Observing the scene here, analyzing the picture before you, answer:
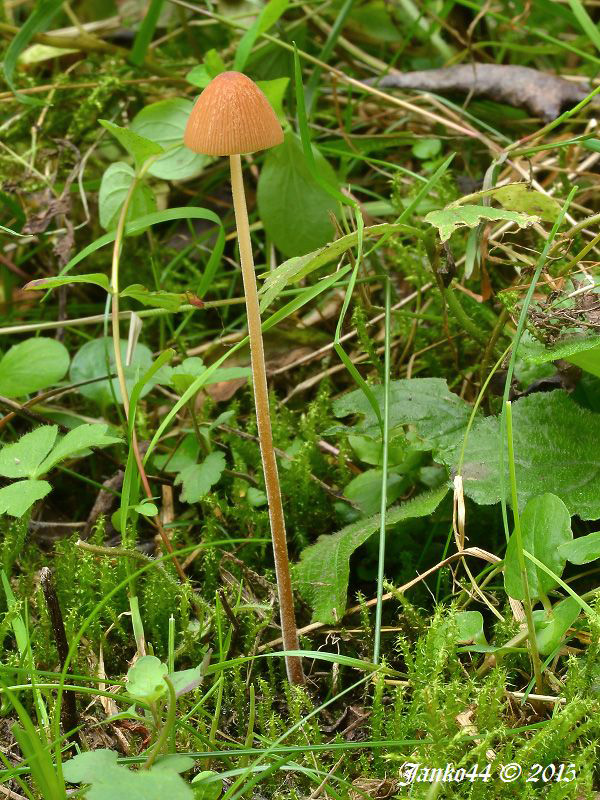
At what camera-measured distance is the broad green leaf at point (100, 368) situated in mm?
2035

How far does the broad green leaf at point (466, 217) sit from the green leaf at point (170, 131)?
0.83 m

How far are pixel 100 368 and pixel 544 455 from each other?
1.10m

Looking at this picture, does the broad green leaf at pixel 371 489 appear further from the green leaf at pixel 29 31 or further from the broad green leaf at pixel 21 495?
the green leaf at pixel 29 31

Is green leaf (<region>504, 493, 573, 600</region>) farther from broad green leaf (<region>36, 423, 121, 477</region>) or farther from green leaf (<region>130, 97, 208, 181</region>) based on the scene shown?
green leaf (<region>130, 97, 208, 181</region>)

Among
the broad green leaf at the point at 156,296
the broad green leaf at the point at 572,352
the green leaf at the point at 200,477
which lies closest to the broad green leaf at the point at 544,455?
the broad green leaf at the point at 572,352

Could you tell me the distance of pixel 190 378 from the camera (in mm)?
1830

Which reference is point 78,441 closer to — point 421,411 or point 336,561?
point 336,561

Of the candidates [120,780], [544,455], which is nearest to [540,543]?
[544,455]

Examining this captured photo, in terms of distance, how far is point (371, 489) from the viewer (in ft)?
5.84

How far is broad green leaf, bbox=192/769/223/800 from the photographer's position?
1.17m

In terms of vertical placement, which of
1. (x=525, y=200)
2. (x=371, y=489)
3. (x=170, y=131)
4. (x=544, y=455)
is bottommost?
(x=371, y=489)

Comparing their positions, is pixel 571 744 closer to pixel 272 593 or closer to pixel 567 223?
pixel 272 593

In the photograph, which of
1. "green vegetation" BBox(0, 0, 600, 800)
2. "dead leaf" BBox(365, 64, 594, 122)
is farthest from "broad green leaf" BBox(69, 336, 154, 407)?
"dead leaf" BBox(365, 64, 594, 122)

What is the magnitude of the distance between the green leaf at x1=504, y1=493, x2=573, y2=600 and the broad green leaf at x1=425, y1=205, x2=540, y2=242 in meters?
0.49
